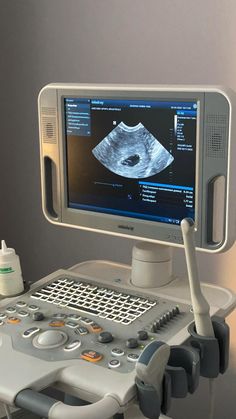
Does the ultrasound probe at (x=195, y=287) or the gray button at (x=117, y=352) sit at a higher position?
the ultrasound probe at (x=195, y=287)

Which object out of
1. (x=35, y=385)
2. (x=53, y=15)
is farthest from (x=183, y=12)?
(x=35, y=385)

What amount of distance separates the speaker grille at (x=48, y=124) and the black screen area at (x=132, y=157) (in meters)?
0.03

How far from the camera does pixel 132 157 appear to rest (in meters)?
1.27

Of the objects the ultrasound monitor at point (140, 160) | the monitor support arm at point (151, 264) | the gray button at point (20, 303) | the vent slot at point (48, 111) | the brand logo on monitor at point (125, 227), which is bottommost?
the gray button at point (20, 303)

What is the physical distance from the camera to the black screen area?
1.20 metres

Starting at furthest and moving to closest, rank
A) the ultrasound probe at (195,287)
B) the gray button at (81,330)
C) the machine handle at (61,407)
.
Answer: the gray button at (81,330) → the ultrasound probe at (195,287) → the machine handle at (61,407)

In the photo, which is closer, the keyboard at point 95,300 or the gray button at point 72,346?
the gray button at point 72,346

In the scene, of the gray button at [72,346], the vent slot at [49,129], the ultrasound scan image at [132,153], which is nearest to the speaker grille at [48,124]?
the vent slot at [49,129]

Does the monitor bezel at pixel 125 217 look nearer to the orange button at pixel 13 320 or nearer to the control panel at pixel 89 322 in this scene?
the control panel at pixel 89 322

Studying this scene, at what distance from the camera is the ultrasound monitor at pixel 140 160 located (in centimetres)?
116

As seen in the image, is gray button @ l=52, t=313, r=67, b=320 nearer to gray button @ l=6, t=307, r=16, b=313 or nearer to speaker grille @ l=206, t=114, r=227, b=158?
gray button @ l=6, t=307, r=16, b=313

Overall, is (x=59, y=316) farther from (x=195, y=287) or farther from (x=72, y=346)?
(x=195, y=287)

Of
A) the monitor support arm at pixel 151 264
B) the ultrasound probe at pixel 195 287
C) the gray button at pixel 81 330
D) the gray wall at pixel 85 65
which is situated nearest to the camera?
the ultrasound probe at pixel 195 287

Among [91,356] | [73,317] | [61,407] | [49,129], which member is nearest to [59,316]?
[73,317]
